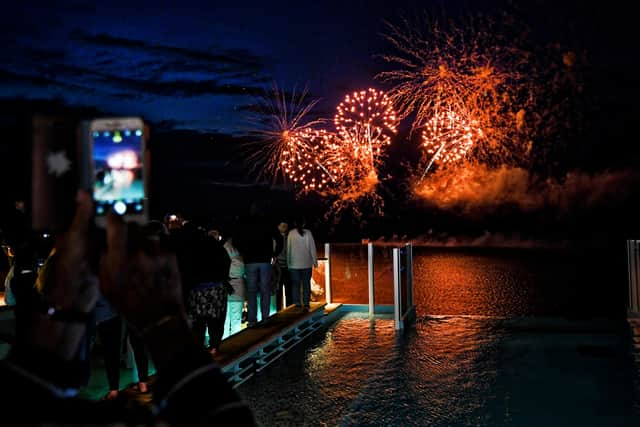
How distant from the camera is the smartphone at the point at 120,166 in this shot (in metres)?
1.98

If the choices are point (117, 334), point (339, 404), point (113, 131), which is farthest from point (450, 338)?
point (113, 131)

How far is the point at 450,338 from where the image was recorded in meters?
10.3

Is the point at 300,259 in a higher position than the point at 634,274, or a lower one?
higher

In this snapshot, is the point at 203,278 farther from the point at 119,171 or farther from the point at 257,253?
the point at 119,171

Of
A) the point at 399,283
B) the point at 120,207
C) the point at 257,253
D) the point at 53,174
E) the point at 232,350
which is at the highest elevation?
the point at 53,174

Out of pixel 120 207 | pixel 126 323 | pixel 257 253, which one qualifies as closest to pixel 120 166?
pixel 120 207

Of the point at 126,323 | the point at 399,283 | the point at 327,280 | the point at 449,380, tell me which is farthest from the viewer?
the point at 327,280

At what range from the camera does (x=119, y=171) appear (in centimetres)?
208

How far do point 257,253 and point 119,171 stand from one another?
285 inches

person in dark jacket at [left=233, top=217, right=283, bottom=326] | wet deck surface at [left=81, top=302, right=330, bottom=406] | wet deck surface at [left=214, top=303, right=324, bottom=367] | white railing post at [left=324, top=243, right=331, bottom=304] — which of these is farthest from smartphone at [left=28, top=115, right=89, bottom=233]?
white railing post at [left=324, top=243, right=331, bottom=304]

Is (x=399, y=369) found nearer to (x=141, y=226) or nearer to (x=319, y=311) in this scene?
(x=319, y=311)

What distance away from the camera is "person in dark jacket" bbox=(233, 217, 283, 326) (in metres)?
9.21

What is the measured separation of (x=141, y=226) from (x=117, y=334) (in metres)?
4.43

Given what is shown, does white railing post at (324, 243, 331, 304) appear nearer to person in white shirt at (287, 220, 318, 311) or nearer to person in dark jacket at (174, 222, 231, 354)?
person in white shirt at (287, 220, 318, 311)
